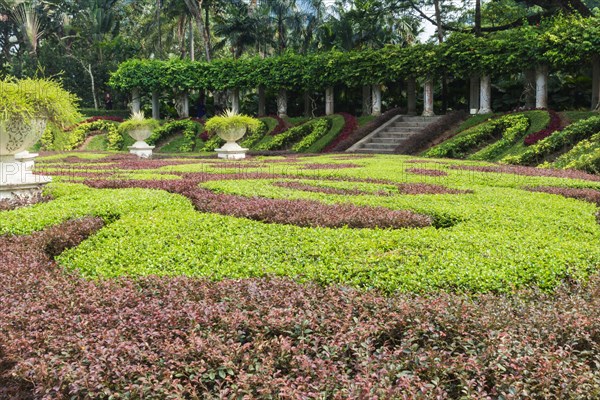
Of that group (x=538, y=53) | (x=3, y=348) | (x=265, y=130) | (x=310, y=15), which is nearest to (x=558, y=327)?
(x=3, y=348)

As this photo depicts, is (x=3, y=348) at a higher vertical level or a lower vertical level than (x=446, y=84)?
lower

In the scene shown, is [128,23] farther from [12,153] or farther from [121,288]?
[121,288]

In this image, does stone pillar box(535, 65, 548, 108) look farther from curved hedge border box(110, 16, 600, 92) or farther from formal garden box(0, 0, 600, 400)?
formal garden box(0, 0, 600, 400)

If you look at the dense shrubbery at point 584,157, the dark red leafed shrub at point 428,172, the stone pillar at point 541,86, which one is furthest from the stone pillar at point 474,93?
the dark red leafed shrub at point 428,172

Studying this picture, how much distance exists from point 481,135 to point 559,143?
3.15 meters

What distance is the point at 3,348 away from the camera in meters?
3.06

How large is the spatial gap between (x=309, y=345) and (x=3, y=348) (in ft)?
5.08

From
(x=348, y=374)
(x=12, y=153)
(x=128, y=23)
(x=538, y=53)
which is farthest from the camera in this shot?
(x=128, y=23)

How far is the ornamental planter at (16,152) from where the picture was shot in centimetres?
712

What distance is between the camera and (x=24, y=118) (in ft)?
23.2

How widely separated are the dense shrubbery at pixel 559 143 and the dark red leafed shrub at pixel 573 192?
25.2 ft

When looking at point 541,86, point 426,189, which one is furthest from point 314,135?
point 426,189

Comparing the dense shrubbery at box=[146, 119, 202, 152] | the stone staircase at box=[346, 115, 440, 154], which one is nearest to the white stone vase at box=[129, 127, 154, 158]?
the dense shrubbery at box=[146, 119, 202, 152]

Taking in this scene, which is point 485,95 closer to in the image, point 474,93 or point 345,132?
point 474,93
